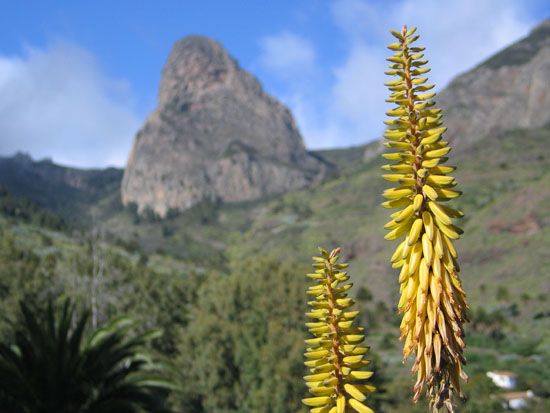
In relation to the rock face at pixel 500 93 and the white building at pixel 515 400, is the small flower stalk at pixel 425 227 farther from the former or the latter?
the rock face at pixel 500 93

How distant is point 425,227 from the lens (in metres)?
4.27

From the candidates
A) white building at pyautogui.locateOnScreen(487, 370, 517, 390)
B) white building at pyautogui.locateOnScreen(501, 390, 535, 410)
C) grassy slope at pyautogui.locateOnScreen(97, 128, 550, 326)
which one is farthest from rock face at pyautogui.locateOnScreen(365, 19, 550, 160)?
white building at pyautogui.locateOnScreen(501, 390, 535, 410)

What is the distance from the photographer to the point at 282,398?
36.1 m

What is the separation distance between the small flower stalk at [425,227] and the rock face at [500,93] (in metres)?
159

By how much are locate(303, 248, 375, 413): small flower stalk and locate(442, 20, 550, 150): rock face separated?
159331mm

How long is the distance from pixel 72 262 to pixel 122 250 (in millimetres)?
49067

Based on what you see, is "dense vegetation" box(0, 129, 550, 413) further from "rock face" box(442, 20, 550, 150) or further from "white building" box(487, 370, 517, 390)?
"rock face" box(442, 20, 550, 150)

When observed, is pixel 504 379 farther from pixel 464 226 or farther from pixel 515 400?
pixel 464 226

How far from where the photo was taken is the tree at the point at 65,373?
14.6m

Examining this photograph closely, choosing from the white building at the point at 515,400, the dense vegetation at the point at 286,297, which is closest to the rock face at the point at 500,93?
the dense vegetation at the point at 286,297

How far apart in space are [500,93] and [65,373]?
172 metres

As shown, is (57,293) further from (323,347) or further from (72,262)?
(323,347)

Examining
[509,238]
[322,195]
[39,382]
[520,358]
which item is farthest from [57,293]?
[322,195]

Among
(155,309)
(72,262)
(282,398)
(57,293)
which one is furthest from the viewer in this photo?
(72,262)
